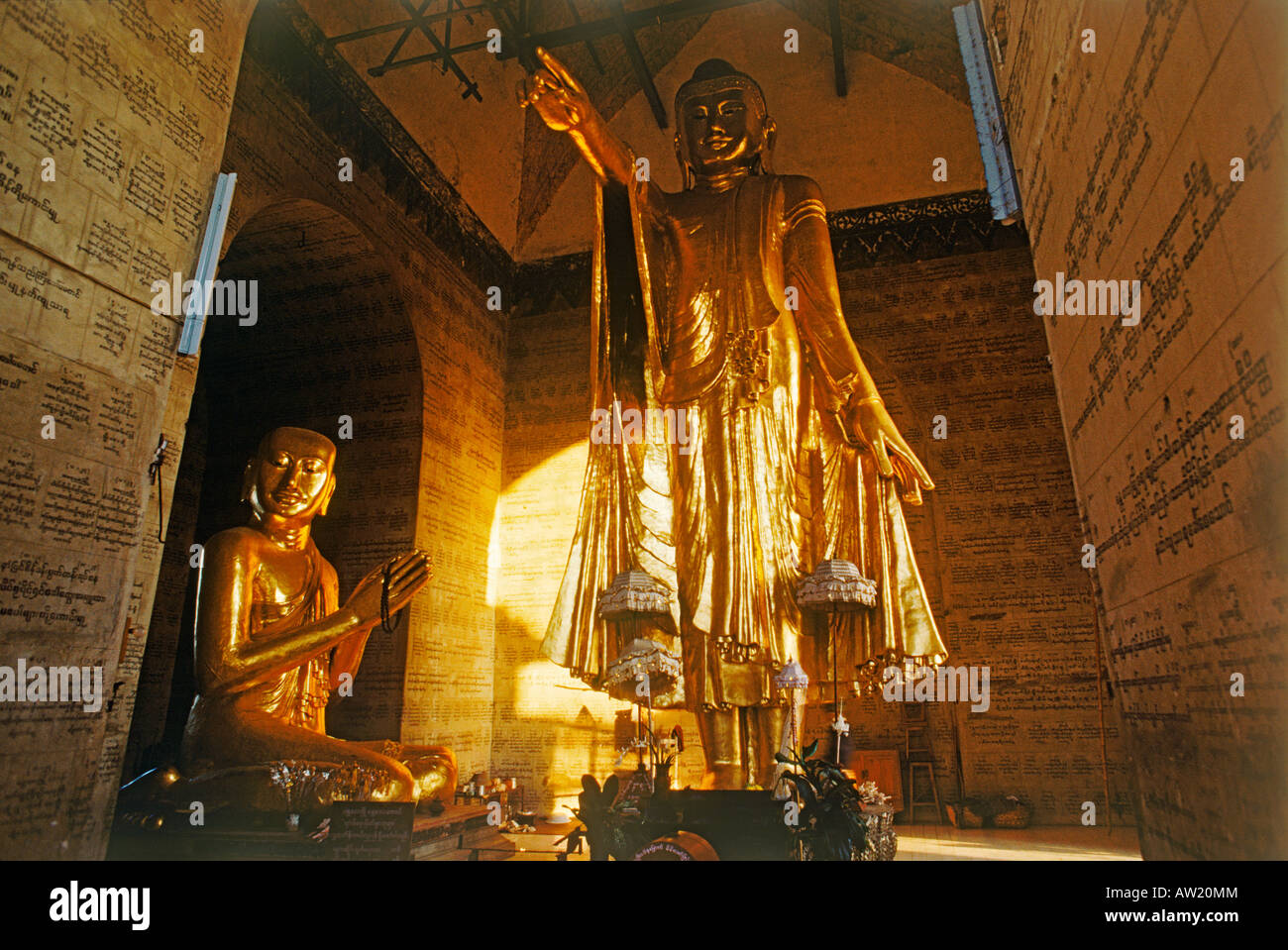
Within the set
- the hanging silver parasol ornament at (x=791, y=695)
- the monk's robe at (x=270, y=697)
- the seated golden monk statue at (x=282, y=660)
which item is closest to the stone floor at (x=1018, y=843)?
the hanging silver parasol ornament at (x=791, y=695)

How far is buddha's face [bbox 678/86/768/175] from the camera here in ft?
→ 17.1

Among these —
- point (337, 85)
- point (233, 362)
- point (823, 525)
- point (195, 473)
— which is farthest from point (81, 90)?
point (195, 473)

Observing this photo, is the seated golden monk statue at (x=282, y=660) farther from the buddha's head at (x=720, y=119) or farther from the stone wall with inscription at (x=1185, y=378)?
the stone wall with inscription at (x=1185, y=378)

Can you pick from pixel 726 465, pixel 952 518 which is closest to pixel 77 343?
pixel 726 465

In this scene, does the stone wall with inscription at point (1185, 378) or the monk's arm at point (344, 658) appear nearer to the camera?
the stone wall with inscription at point (1185, 378)

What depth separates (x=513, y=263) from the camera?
8.98 meters

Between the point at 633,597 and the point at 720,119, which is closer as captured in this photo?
the point at 633,597

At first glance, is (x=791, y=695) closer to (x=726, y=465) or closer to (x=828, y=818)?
(x=726, y=465)

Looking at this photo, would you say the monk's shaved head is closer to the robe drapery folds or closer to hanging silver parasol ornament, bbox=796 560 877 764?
the robe drapery folds

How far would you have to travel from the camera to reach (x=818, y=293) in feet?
16.3

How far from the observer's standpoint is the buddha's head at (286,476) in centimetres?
484

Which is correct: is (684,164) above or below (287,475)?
above

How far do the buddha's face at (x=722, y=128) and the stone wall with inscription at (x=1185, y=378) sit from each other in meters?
3.72

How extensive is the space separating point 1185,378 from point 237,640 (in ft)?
14.3
